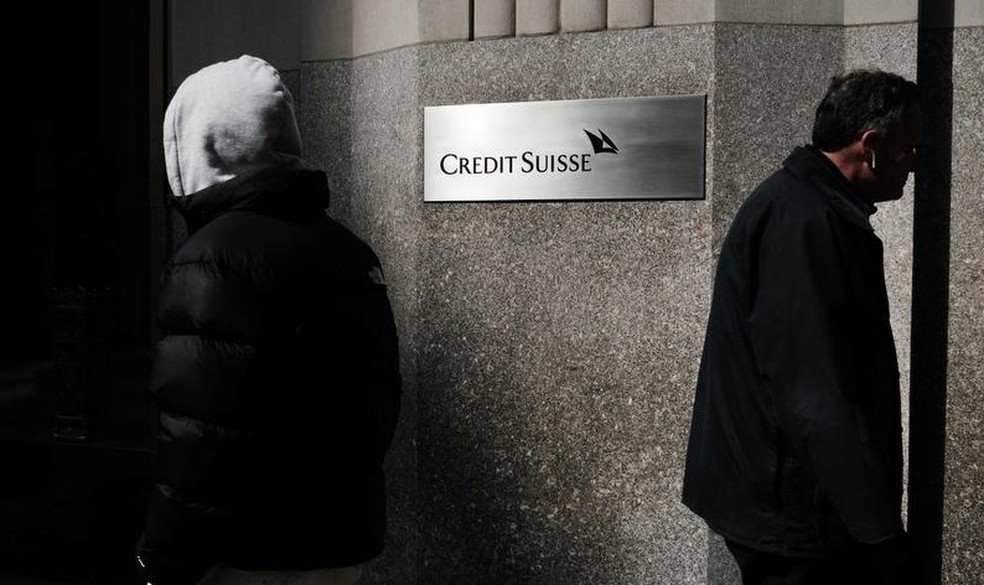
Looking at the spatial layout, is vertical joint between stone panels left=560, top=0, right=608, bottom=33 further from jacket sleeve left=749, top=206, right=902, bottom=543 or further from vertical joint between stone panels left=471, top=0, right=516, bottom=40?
jacket sleeve left=749, top=206, right=902, bottom=543

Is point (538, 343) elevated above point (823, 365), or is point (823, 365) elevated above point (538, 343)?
point (823, 365)

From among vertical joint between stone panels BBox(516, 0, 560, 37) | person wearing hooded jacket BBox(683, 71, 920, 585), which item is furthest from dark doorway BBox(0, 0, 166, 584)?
person wearing hooded jacket BBox(683, 71, 920, 585)

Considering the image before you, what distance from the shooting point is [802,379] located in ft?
8.40

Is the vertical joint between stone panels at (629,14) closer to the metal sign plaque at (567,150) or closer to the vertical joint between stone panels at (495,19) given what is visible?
the metal sign plaque at (567,150)

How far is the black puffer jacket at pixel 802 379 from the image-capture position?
2.52 m

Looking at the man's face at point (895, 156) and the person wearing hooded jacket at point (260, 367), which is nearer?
the person wearing hooded jacket at point (260, 367)

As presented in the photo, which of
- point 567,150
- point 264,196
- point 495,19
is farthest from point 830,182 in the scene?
point 495,19

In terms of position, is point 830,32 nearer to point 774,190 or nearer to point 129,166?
point 774,190

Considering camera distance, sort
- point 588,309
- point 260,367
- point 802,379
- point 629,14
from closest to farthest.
Answer: point 260,367
point 802,379
point 629,14
point 588,309

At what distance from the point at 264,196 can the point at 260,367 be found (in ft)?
1.21

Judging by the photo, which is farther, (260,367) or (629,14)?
(629,14)

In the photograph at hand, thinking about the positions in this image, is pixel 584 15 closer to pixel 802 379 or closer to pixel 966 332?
pixel 966 332

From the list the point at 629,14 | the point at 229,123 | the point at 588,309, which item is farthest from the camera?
the point at 588,309

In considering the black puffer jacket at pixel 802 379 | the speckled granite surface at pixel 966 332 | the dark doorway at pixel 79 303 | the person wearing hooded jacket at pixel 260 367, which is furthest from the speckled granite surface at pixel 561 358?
the dark doorway at pixel 79 303
